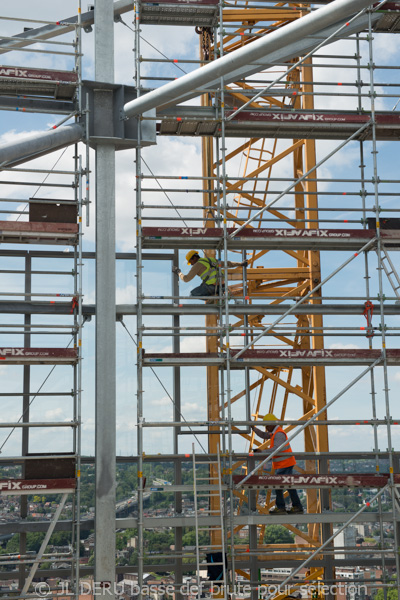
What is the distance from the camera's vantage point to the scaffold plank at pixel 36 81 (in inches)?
555

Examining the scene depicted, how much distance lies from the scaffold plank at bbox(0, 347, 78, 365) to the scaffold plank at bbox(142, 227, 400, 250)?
2.29m

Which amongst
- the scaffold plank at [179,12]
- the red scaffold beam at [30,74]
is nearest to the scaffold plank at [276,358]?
the red scaffold beam at [30,74]

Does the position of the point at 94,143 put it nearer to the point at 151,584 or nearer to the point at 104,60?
the point at 104,60

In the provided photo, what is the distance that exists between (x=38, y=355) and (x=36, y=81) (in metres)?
4.43

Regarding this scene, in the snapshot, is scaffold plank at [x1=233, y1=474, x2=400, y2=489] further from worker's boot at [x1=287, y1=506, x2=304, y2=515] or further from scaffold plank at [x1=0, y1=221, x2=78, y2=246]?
scaffold plank at [x1=0, y1=221, x2=78, y2=246]

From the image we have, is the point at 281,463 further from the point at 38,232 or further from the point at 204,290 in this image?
the point at 38,232

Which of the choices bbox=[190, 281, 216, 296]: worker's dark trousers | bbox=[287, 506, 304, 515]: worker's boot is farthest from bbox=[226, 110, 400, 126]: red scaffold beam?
bbox=[287, 506, 304, 515]: worker's boot

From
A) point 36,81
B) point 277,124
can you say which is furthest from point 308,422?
point 36,81

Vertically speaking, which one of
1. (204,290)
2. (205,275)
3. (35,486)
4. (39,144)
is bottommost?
(35,486)

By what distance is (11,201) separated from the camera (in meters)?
14.0

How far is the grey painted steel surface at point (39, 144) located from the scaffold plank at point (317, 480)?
589 cm

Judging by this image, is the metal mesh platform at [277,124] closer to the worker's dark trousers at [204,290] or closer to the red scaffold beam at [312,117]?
the red scaffold beam at [312,117]

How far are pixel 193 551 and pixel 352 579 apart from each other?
8.46ft

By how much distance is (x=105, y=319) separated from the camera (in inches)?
546
